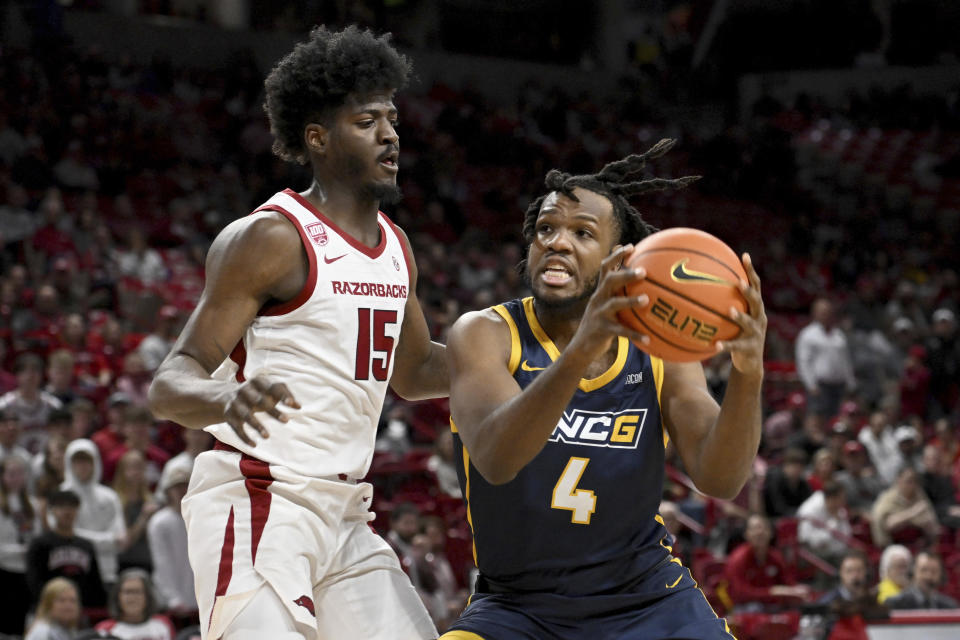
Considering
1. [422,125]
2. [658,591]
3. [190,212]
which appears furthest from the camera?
[422,125]

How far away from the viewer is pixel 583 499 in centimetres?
316

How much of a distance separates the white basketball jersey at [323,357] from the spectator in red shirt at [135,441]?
16.4 feet

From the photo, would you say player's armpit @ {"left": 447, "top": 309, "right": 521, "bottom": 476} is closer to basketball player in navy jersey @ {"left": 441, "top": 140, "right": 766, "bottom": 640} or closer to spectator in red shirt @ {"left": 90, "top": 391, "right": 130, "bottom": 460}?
basketball player in navy jersey @ {"left": 441, "top": 140, "right": 766, "bottom": 640}

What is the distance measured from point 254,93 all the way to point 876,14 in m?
12.9

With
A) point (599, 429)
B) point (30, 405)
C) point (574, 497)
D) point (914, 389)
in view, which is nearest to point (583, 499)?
point (574, 497)

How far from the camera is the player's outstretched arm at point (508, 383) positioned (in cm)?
270

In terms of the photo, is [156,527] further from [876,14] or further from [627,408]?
[876,14]

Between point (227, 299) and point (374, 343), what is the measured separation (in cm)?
42

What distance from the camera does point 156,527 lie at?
7219 millimetres

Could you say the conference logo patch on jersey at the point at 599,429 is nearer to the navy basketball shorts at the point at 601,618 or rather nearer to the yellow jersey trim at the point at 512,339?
the yellow jersey trim at the point at 512,339

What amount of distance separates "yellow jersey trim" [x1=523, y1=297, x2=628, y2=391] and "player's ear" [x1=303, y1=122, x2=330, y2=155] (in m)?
0.74

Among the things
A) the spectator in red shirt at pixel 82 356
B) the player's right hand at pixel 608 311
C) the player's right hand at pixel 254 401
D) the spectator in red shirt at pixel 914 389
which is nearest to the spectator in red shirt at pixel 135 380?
the spectator in red shirt at pixel 82 356

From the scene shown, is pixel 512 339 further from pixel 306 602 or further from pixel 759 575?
pixel 759 575

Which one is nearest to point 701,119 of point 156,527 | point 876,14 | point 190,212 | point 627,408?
point 876,14
